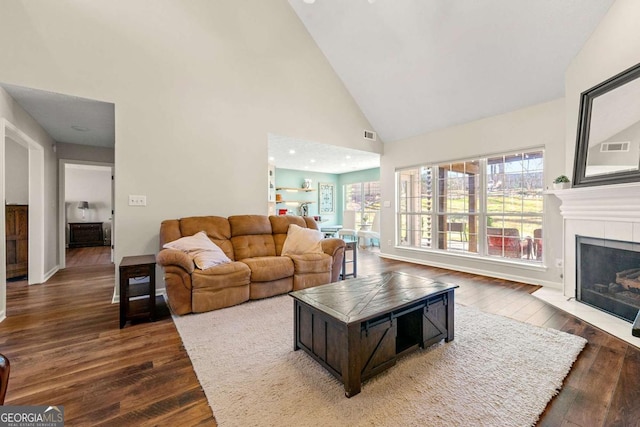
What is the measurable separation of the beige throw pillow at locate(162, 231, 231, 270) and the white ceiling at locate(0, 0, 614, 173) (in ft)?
6.15

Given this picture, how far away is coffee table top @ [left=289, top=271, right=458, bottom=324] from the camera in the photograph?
1.70 metres

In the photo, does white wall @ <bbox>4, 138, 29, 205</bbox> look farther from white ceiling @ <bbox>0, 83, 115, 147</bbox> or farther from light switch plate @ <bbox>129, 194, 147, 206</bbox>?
light switch plate @ <bbox>129, 194, 147, 206</bbox>

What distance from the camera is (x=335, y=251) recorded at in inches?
147

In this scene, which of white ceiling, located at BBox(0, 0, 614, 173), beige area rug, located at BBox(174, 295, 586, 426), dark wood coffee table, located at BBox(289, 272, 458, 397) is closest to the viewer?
beige area rug, located at BBox(174, 295, 586, 426)

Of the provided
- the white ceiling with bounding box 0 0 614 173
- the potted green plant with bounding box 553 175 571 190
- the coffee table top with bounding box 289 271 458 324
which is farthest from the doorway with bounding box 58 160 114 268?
the potted green plant with bounding box 553 175 571 190

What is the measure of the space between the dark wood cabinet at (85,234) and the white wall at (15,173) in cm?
388

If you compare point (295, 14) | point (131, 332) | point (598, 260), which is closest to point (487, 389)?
point (598, 260)

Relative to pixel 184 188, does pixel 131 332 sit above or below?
below

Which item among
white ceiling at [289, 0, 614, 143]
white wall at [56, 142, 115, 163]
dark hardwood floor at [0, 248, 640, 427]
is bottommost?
dark hardwood floor at [0, 248, 640, 427]

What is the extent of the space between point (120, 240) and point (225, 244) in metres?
1.18

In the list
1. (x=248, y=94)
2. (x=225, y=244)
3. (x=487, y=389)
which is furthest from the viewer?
(x=248, y=94)

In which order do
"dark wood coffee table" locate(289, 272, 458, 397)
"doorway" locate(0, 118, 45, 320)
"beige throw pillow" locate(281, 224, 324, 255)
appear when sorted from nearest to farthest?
1. "dark wood coffee table" locate(289, 272, 458, 397)
2. "beige throw pillow" locate(281, 224, 324, 255)
3. "doorway" locate(0, 118, 45, 320)

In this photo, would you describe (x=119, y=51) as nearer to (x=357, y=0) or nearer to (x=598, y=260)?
(x=357, y=0)

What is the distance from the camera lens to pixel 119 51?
317cm
